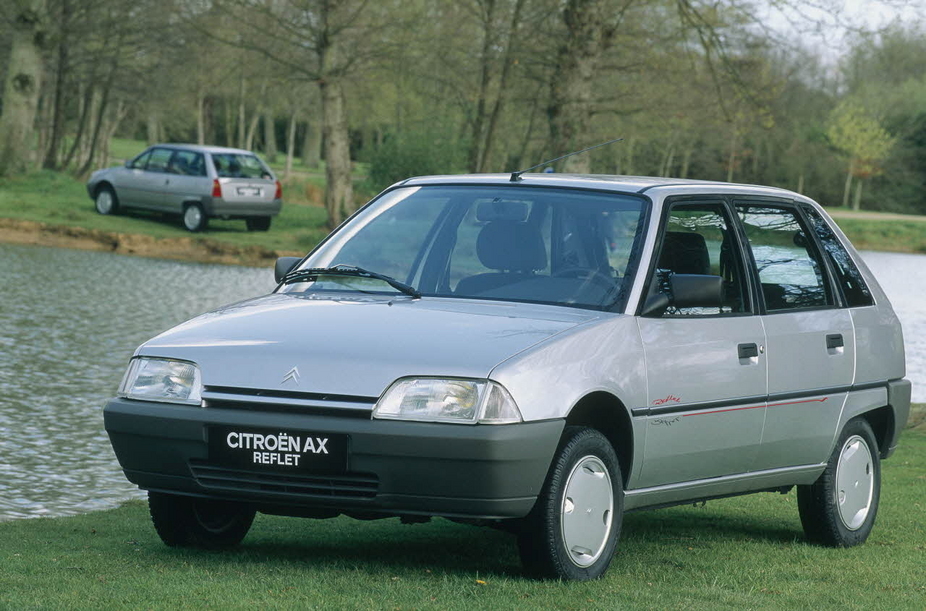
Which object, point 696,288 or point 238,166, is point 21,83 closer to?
point 238,166

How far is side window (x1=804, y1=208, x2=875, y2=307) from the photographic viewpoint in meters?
8.23

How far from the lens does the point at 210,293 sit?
25.0 meters

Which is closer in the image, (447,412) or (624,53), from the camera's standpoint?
(447,412)

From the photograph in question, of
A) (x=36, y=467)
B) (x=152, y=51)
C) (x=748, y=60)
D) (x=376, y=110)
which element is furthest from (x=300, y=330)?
(x=376, y=110)

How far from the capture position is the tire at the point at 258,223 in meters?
37.9

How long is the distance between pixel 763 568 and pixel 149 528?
3.09 meters

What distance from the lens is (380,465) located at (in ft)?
18.2

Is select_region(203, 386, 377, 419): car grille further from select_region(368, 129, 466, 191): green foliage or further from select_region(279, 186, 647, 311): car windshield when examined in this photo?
select_region(368, 129, 466, 191): green foliage

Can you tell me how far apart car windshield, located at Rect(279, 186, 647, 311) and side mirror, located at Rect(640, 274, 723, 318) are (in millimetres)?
134

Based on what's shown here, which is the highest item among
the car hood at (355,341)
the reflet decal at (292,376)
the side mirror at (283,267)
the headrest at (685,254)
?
the headrest at (685,254)

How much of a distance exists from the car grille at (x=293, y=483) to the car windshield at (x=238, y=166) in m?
31.3

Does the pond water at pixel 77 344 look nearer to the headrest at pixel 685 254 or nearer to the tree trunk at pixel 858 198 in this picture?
the headrest at pixel 685 254

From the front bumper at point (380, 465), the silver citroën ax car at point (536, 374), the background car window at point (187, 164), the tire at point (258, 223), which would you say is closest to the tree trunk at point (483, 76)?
the tire at point (258, 223)

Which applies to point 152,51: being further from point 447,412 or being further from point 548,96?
point 447,412
